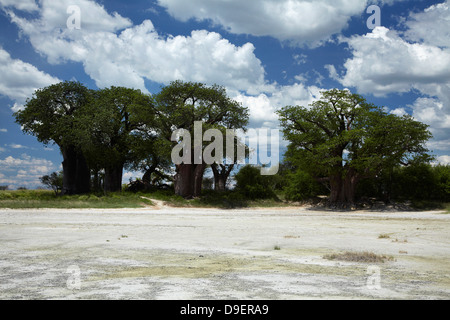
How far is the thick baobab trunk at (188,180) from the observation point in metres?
39.6

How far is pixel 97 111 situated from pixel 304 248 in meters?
35.2

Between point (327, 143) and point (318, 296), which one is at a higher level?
point (327, 143)

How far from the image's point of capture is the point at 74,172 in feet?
147

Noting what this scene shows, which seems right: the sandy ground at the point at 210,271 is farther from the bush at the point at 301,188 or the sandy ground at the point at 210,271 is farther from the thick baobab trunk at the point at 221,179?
the thick baobab trunk at the point at 221,179

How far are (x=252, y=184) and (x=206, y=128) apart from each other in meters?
10.4

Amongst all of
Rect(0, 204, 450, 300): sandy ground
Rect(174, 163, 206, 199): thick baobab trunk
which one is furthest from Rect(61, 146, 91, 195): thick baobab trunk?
Rect(0, 204, 450, 300): sandy ground

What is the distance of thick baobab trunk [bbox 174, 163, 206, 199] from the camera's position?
130 ft

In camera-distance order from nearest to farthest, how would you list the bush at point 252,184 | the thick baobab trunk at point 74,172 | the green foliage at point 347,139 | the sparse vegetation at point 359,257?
the sparse vegetation at point 359,257, the green foliage at point 347,139, the bush at point 252,184, the thick baobab trunk at point 74,172

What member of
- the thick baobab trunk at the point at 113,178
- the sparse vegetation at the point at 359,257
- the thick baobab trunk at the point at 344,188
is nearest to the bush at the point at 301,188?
the thick baobab trunk at the point at 344,188

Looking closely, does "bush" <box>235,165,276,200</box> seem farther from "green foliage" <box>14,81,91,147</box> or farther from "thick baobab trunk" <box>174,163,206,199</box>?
"green foliage" <box>14,81,91,147</box>

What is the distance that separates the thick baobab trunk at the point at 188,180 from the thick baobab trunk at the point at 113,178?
26.4 feet
